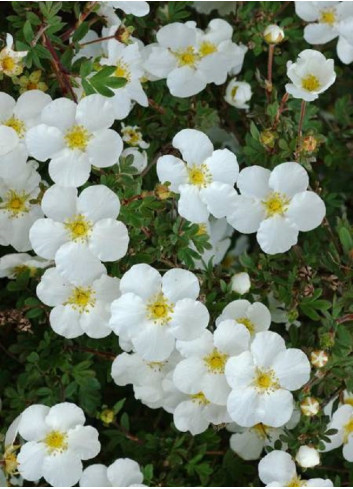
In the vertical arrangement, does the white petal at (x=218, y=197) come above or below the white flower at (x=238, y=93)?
below

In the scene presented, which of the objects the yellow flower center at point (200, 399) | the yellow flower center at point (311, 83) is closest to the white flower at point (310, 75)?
the yellow flower center at point (311, 83)

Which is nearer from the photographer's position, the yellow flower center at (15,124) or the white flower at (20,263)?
the yellow flower center at (15,124)

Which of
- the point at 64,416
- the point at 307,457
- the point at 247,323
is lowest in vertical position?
the point at 64,416

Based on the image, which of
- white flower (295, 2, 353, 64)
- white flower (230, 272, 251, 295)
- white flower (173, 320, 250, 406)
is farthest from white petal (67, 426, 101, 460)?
white flower (295, 2, 353, 64)

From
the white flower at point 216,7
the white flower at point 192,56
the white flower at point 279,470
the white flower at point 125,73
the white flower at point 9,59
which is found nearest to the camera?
the white flower at point 9,59

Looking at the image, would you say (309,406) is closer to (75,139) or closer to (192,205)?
(192,205)

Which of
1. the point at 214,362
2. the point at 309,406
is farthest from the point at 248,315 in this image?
the point at 309,406

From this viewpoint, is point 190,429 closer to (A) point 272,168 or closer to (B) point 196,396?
(B) point 196,396

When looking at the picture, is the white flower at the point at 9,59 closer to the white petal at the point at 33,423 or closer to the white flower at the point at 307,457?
the white petal at the point at 33,423
